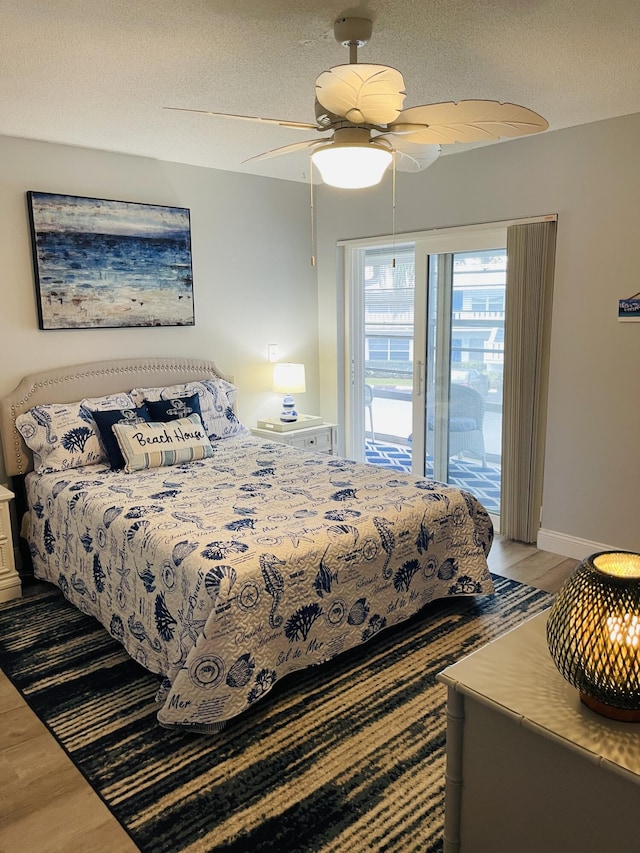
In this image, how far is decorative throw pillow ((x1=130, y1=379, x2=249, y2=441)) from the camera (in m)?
4.13

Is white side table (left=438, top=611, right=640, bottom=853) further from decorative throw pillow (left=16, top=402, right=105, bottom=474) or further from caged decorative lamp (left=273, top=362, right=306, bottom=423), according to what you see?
caged decorative lamp (left=273, top=362, right=306, bottom=423)

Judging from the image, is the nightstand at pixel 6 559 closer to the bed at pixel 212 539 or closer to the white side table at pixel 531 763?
the bed at pixel 212 539

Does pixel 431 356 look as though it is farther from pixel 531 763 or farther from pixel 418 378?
pixel 531 763

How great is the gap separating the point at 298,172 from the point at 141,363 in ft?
6.03

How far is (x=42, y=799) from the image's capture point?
80.7 inches

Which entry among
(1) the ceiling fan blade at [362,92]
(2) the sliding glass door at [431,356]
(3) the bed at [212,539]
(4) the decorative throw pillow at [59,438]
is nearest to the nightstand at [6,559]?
(3) the bed at [212,539]

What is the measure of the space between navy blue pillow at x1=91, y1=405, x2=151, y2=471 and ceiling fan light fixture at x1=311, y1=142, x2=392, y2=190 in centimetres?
202

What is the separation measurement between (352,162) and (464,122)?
1.31 ft

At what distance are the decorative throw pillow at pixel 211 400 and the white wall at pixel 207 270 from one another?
0.31 metres

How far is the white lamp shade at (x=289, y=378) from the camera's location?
4.84m

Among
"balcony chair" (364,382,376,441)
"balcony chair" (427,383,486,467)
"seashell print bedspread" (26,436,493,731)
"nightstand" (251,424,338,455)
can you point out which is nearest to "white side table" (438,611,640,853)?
"seashell print bedspread" (26,436,493,731)

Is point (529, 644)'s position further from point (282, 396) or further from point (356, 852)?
point (282, 396)

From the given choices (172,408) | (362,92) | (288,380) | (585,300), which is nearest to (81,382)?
(172,408)

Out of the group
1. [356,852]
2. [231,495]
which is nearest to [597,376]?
[231,495]
